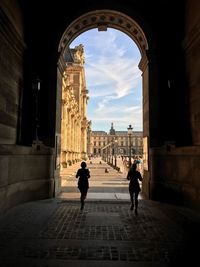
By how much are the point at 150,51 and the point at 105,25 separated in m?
3.22

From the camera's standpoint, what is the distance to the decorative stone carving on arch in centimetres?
1231

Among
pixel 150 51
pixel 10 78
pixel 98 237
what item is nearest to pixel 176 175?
pixel 98 237

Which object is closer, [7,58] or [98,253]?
[98,253]

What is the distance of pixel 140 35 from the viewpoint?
12.5 metres

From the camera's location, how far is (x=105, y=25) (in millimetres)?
13359

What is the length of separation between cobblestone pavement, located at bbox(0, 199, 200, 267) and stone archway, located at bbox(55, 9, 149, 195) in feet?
11.9

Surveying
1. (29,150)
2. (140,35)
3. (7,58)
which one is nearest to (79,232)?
(29,150)

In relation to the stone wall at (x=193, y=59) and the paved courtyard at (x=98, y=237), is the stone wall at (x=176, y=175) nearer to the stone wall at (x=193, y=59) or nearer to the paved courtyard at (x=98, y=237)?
the paved courtyard at (x=98, y=237)

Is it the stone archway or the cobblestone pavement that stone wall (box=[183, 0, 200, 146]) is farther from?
the cobblestone pavement

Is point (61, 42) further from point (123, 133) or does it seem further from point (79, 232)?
point (123, 133)

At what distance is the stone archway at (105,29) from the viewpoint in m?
12.1

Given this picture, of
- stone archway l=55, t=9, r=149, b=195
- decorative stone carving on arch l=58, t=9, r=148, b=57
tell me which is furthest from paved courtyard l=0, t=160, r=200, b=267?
decorative stone carving on arch l=58, t=9, r=148, b=57

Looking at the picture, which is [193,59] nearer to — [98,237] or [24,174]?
[98,237]

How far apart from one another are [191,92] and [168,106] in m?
1.35
